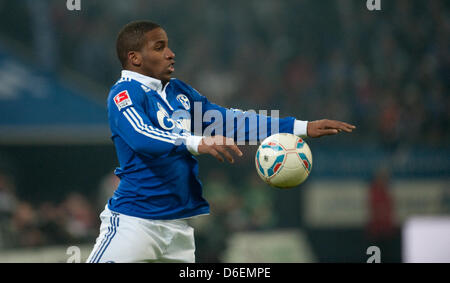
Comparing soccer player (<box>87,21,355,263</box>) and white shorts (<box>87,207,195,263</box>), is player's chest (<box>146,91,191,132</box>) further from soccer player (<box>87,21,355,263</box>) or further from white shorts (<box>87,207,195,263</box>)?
white shorts (<box>87,207,195,263</box>)

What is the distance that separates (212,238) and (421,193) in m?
4.11

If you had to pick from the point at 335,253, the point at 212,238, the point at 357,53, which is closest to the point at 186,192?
the point at 212,238

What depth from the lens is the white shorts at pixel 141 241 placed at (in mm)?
3652

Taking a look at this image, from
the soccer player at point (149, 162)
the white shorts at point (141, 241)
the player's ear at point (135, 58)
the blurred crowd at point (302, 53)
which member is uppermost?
the blurred crowd at point (302, 53)

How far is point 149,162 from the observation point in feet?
12.4

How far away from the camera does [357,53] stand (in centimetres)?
1202

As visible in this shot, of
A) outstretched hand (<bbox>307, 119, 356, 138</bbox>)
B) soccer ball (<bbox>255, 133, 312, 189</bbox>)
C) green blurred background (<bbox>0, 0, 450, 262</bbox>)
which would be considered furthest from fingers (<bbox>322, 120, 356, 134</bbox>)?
green blurred background (<bbox>0, 0, 450, 262</bbox>)

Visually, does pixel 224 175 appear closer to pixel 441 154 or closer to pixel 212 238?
pixel 212 238

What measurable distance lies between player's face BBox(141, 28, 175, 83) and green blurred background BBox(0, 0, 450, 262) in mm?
4727

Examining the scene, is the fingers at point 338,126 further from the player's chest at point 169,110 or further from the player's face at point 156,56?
the player's face at point 156,56

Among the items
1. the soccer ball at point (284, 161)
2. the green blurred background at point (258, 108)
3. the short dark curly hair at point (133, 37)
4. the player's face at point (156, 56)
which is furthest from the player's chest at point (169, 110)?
the green blurred background at point (258, 108)

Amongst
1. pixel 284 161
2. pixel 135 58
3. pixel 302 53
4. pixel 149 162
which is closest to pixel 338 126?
pixel 284 161

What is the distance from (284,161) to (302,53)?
27.8 feet

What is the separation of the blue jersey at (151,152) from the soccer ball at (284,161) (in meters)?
0.48
